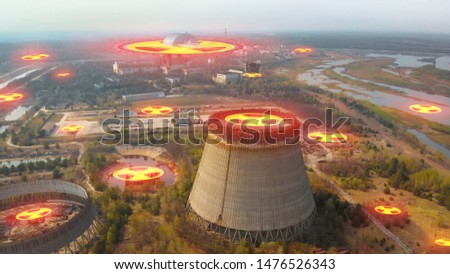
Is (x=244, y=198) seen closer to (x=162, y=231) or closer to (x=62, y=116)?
(x=162, y=231)

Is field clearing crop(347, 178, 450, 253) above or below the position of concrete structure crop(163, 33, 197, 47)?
below

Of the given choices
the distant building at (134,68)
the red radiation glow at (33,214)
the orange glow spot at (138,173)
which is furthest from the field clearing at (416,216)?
the distant building at (134,68)

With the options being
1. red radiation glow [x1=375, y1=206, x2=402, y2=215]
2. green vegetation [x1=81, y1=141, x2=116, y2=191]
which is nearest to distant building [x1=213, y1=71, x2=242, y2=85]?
green vegetation [x1=81, y1=141, x2=116, y2=191]

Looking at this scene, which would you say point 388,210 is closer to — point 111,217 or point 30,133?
point 111,217

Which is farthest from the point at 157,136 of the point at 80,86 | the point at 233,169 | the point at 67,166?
the point at 80,86

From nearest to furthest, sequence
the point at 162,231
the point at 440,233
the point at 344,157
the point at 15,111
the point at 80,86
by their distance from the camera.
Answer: the point at 162,231, the point at 440,233, the point at 344,157, the point at 15,111, the point at 80,86

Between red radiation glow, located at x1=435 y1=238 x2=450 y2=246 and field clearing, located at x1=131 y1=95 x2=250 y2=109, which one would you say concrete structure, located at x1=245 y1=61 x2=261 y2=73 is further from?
red radiation glow, located at x1=435 y1=238 x2=450 y2=246
